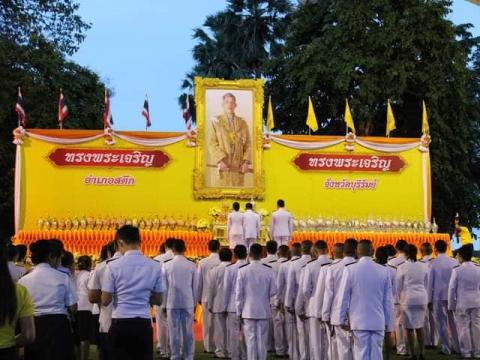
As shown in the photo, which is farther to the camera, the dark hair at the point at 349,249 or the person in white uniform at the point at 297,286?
the person in white uniform at the point at 297,286

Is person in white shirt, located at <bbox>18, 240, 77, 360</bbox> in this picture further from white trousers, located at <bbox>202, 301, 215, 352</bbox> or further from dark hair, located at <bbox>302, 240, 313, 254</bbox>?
white trousers, located at <bbox>202, 301, 215, 352</bbox>

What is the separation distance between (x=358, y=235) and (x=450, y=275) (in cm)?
846

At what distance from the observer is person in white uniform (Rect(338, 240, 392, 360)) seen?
866 cm

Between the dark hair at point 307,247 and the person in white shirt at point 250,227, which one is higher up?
the person in white shirt at point 250,227

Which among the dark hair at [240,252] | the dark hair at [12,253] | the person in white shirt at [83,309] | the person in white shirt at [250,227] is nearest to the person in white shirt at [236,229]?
the person in white shirt at [250,227]

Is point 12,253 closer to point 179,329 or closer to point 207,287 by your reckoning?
point 179,329

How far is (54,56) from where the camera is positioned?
1185 inches

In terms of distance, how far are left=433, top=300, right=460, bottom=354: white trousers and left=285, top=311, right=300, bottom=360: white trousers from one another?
8.62 ft

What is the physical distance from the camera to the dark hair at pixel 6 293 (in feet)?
16.0

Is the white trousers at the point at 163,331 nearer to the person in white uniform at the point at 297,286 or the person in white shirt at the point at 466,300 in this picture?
the person in white uniform at the point at 297,286

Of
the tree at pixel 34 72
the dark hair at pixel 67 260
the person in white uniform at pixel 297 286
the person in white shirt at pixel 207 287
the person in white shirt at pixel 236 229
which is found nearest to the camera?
the dark hair at pixel 67 260

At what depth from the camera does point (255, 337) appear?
10.5 m

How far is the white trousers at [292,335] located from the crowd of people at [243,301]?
16 millimetres


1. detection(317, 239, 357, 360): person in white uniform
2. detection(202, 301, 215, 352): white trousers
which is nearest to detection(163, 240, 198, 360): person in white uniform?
detection(202, 301, 215, 352): white trousers
